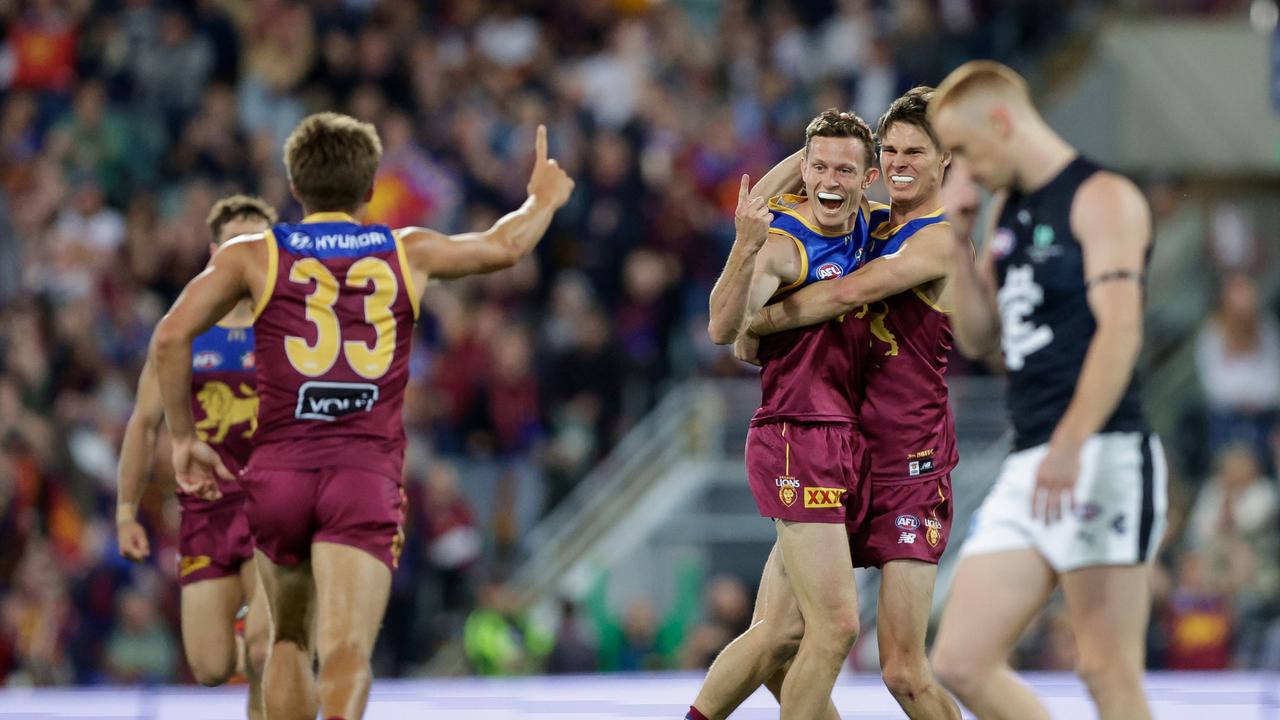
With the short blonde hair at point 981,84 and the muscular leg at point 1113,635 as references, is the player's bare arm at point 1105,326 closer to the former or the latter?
the muscular leg at point 1113,635

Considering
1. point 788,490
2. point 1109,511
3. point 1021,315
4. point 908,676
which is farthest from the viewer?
point 788,490

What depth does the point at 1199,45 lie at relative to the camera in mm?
19156

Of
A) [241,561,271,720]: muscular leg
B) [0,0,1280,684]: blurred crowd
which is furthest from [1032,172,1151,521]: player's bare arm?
[0,0,1280,684]: blurred crowd

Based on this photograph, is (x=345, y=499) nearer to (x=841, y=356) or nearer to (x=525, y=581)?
(x=841, y=356)

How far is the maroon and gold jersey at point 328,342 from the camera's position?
6.64 metres

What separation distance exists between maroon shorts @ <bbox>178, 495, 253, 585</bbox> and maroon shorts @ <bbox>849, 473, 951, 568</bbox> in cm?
284

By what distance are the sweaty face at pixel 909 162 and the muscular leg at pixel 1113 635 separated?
2282 mm

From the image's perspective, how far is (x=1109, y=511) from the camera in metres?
5.57

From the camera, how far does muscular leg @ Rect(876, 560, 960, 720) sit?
7066mm

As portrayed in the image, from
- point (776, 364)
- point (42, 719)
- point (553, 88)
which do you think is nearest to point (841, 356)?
point (776, 364)

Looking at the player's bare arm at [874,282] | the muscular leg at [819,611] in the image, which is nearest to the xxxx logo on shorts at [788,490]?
the muscular leg at [819,611]

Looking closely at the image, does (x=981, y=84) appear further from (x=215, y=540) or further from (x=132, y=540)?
(x=132, y=540)

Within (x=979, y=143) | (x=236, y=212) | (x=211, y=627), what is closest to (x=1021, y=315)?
(x=979, y=143)

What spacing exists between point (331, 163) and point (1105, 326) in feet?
9.26
